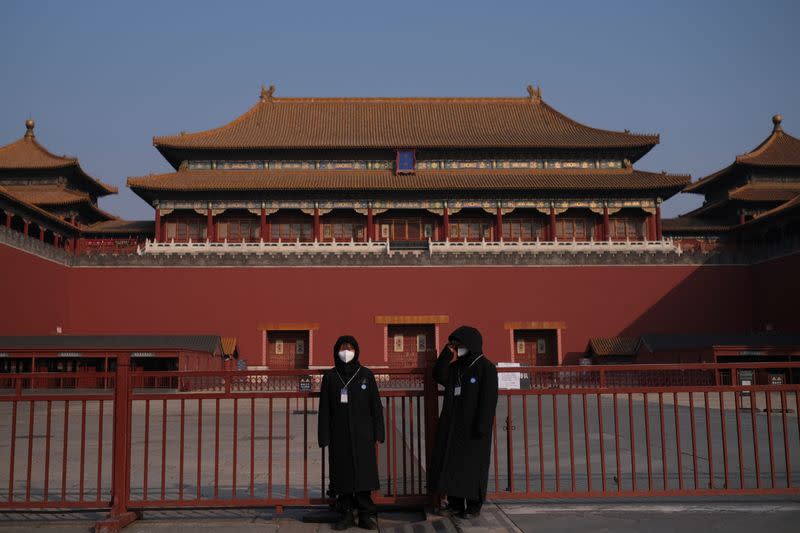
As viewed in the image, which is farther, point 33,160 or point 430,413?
point 33,160

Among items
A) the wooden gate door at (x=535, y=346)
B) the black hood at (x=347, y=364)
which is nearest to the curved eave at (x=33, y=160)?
the wooden gate door at (x=535, y=346)

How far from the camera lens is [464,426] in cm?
523

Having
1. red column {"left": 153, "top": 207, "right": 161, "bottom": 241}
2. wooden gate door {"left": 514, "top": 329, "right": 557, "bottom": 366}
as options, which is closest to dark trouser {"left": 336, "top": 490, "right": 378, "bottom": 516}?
wooden gate door {"left": 514, "top": 329, "right": 557, "bottom": 366}

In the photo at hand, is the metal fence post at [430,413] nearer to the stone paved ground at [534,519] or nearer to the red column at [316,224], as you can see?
the stone paved ground at [534,519]

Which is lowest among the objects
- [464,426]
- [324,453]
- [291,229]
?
[324,453]

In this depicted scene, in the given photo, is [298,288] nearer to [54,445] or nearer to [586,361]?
[586,361]

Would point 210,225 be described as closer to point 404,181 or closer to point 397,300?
point 404,181

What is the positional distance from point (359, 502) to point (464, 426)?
2.81 feet

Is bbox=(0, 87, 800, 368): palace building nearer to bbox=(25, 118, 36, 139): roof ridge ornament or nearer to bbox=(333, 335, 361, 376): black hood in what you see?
bbox=(25, 118, 36, 139): roof ridge ornament

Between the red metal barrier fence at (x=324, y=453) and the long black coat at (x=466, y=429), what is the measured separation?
0.17 m

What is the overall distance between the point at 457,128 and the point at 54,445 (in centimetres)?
2569

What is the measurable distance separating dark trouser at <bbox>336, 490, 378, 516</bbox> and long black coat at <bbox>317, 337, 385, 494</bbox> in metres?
0.11

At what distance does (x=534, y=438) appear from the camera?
10.6 meters

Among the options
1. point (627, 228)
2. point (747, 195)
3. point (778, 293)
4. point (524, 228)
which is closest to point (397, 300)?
point (524, 228)
